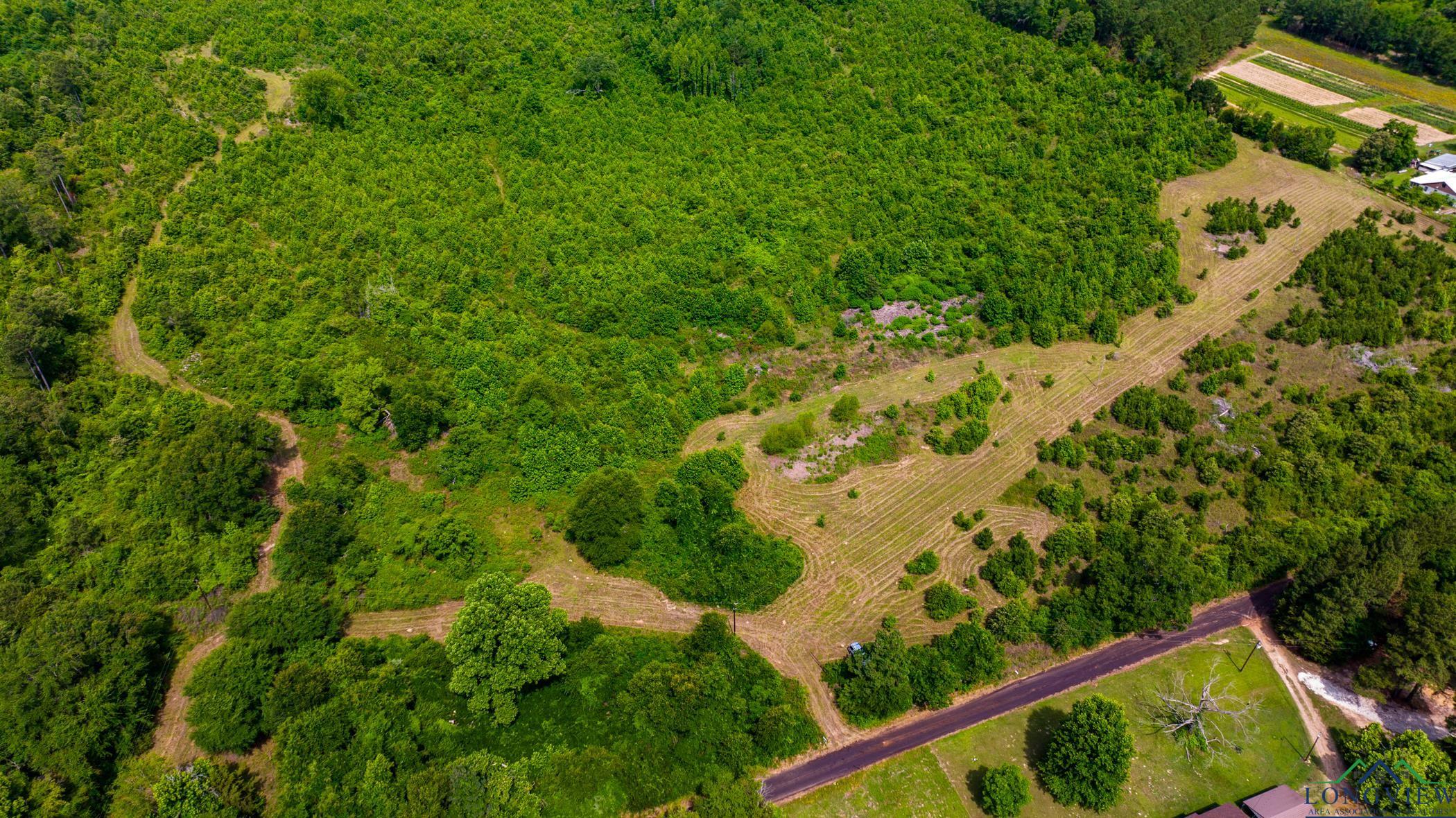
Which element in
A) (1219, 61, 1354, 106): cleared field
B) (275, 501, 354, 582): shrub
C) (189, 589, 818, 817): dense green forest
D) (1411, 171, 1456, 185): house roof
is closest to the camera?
(189, 589, 818, 817): dense green forest

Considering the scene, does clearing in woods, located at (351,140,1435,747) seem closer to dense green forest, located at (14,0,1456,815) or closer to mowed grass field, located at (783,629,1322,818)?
dense green forest, located at (14,0,1456,815)

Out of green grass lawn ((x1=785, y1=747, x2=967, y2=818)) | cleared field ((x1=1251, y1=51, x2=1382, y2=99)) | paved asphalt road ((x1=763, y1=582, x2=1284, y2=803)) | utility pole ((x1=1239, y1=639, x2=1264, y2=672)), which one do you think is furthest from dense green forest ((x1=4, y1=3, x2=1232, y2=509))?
cleared field ((x1=1251, y1=51, x2=1382, y2=99))

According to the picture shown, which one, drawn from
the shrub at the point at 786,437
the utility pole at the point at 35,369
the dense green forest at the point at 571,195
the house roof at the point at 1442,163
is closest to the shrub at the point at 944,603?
the shrub at the point at 786,437

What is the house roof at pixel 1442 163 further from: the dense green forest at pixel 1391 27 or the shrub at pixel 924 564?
the shrub at pixel 924 564

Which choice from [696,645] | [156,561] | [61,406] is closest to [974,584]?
[696,645]

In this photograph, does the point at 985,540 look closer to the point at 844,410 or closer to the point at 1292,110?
the point at 844,410

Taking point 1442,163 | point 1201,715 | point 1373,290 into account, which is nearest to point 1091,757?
point 1201,715
